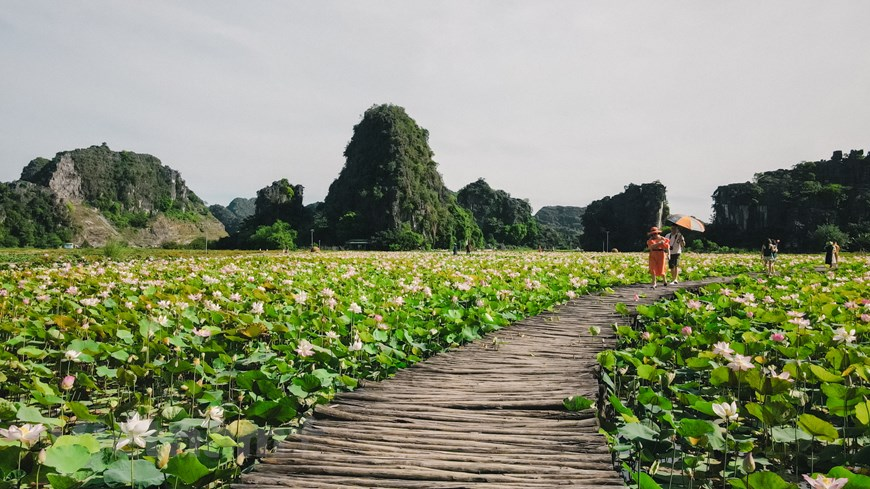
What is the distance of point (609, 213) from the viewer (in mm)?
74062

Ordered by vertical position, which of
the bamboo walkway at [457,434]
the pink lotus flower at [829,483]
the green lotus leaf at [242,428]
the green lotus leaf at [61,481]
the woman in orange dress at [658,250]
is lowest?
the bamboo walkway at [457,434]

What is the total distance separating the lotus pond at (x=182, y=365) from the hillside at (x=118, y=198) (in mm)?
80647

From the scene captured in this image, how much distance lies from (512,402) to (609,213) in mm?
75842

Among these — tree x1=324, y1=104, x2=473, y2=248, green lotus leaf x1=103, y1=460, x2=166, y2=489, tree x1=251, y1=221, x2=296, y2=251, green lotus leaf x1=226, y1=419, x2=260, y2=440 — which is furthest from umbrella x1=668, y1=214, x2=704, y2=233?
tree x1=324, y1=104, x2=473, y2=248

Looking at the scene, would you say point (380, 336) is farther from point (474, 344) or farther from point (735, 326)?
point (735, 326)

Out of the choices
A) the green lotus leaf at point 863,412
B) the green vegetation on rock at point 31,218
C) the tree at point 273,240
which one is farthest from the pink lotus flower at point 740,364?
the green vegetation on rock at point 31,218

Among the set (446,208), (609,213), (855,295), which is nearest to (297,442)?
(855,295)

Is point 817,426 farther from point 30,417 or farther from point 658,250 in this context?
point 658,250

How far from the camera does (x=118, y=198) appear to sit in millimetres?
95188

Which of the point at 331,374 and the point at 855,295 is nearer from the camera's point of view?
the point at 331,374

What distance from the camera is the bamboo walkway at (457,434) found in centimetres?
191

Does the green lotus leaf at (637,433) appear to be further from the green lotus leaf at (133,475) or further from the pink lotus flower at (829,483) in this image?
the green lotus leaf at (133,475)

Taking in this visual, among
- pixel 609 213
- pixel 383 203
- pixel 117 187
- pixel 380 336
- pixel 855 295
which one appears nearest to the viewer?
pixel 380 336

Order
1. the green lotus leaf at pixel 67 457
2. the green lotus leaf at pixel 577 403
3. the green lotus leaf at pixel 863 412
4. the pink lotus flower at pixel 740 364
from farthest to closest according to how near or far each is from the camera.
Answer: the green lotus leaf at pixel 577 403 < the pink lotus flower at pixel 740 364 < the green lotus leaf at pixel 863 412 < the green lotus leaf at pixel 67 457
